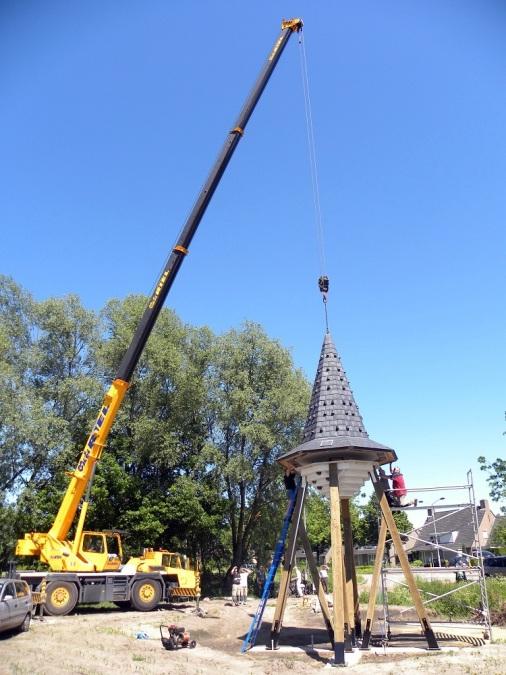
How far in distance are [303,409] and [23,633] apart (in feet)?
62.3

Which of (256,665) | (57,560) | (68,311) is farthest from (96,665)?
(68,311)

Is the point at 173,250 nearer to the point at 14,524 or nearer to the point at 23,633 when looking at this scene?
the point at 23,633

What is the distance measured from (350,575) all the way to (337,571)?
2.06 metres

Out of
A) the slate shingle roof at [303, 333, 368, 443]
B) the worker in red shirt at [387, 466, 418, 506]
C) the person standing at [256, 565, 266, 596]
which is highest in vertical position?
the slate shingle roof at [303, 333, 368, 443]

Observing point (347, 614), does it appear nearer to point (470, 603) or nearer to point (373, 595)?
point (373, 595)

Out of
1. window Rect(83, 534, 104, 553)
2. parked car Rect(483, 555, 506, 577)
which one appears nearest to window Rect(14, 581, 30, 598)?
window Rect(83, 534, 104, 553)

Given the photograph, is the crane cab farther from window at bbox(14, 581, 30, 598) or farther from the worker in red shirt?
the worker in red shirt

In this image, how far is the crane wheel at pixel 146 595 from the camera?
19.6 metres

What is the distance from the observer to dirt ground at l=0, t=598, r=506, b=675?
32.4ft

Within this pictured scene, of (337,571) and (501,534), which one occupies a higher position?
(501,534)

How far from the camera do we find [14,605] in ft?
40.3

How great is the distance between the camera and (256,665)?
10.6 metres

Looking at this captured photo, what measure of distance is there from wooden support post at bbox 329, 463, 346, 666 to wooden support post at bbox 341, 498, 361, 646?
1559mm

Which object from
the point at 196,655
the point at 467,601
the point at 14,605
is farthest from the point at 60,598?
the point at 467,601
